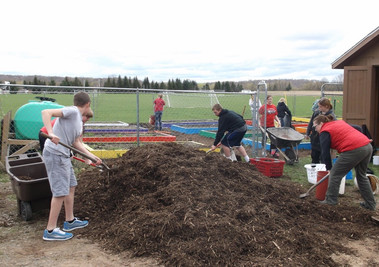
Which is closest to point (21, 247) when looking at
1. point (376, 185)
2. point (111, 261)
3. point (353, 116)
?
point (111, 261)

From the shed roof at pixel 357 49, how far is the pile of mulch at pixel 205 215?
5251mm

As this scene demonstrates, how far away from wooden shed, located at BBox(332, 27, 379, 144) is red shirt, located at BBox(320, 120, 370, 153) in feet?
15.9

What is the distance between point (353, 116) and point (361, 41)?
2.00 meters

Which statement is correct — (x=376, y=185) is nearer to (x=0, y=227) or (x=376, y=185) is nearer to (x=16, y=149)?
(x=0, y=227)

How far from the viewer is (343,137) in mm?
5465

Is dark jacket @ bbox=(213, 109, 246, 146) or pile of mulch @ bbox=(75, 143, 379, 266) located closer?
pile of mulch @ bbox=(75, 143, 379, 266)

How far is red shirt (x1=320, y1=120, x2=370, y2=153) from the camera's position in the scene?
5.43 metres

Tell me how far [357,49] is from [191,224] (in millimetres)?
7922

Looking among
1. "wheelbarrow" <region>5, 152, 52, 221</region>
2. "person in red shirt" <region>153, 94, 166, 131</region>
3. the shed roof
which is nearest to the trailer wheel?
"wheelbarrow" <region>5, 152, 52, 221</region>

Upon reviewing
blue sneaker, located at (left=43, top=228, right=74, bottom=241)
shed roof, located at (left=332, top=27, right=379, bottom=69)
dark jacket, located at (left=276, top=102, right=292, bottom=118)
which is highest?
shed roof, located at (left=332, top=27, right=379, bottom=69)

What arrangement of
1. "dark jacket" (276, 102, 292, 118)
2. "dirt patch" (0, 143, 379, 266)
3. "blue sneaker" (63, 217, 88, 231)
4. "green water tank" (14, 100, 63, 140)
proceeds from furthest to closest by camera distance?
"dark jacket" (276, 102, 292, 118) < "green water tank" (14, 100, 63, 140) < "blue sneaker" (63, 217, 88, 231) < "dirt patch" (0, 143, 379, 266)

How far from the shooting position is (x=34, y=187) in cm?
487

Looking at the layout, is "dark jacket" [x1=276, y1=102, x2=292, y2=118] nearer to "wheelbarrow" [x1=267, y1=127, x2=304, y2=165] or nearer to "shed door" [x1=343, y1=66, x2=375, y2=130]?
"shed door" [x1=343, y1=66, x2=375, y2=130]

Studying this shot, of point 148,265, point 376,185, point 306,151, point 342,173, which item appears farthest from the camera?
point 306,151
